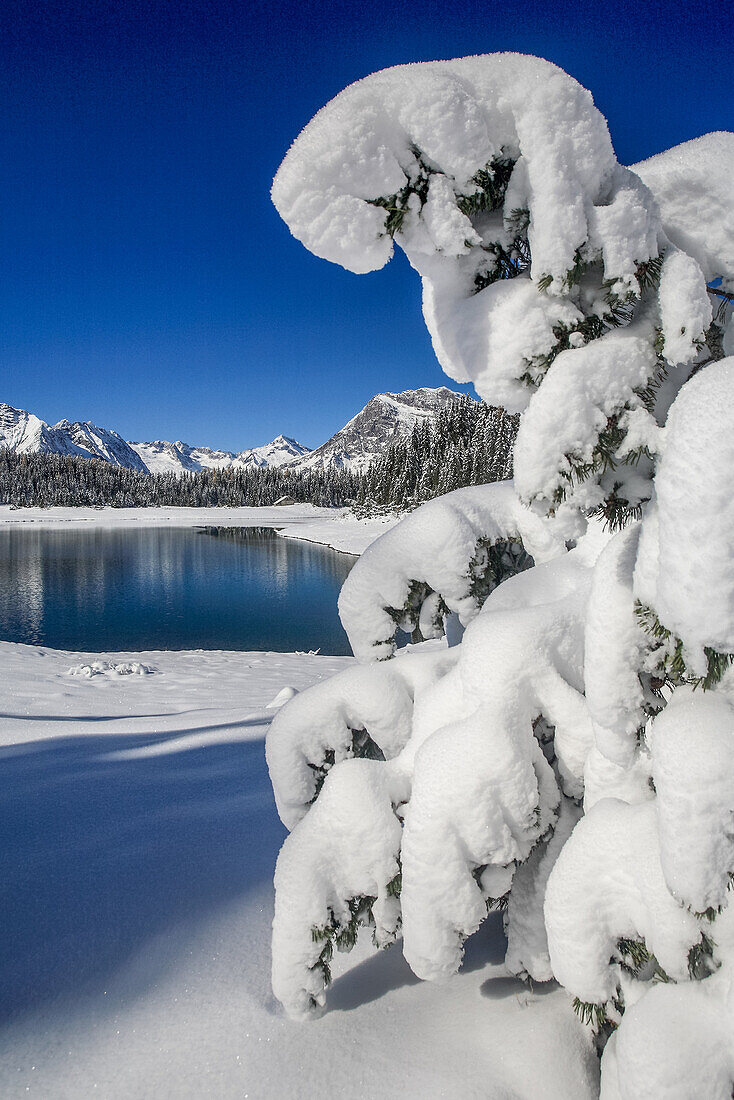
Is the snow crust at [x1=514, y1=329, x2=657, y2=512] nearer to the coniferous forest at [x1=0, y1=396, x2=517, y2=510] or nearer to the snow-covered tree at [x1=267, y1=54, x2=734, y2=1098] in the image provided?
the snow-covered tree at [x1=267, y1=54, x2=734, y2=1098]

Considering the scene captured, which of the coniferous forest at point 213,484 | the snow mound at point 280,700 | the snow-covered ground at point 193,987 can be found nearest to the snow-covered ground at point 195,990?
the snow-covered ground at point 193,987

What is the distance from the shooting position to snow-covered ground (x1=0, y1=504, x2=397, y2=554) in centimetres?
7088

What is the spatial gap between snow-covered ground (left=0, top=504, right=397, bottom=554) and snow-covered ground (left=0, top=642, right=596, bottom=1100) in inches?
2259

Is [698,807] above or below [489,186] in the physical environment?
below

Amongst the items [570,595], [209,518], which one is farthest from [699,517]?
[209,518]

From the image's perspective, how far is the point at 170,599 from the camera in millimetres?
26109

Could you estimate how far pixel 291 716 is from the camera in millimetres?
2803

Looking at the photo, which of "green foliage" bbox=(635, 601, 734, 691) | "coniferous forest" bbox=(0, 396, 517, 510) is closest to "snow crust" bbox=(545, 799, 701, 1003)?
"green foliage" bbox=(635, 601, 734, 691)

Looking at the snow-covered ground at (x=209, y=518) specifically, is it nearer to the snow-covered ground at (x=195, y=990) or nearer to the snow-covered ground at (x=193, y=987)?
the snow-covered ground at (x=193, y=987)

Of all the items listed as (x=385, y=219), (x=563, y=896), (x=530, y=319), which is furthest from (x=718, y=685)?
(x=385, y=219)

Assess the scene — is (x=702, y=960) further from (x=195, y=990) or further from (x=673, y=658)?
(x=195, y=990)

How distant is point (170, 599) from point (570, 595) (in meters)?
25.8

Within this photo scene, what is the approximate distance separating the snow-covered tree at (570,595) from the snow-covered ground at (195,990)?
248mm

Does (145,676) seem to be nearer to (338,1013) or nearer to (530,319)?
(338,1013)
